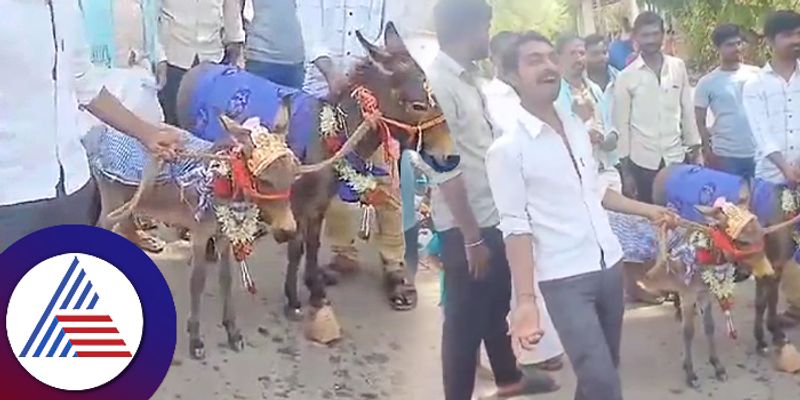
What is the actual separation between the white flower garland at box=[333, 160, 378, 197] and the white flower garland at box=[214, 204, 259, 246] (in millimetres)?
163

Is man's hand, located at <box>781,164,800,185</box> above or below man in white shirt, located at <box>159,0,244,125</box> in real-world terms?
below

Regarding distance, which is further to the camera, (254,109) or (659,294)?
(659,294)

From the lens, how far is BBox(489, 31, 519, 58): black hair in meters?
2.00

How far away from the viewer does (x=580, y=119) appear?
2064 mm

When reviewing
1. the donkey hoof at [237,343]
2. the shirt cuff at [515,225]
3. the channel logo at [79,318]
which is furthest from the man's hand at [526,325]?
the channel logo at [79,318]

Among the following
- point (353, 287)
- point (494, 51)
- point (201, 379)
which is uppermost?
point (494, 51)

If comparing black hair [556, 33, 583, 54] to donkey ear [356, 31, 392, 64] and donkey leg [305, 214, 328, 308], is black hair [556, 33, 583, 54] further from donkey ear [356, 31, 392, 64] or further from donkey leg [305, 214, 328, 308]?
donkey leg [305, 214, 328, 308]

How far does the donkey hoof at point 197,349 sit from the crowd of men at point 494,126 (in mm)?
190

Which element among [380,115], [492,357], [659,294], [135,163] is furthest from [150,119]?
[659,294]

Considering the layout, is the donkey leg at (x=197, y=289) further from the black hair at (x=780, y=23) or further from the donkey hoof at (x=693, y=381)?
the black hair at (x=780, y=23)

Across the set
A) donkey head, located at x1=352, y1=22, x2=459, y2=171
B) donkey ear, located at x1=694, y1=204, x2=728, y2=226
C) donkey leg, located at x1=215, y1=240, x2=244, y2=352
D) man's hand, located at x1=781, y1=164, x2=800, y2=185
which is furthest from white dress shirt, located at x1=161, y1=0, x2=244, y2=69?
man's hand, located at x1=781, y1=164, x2=800, y2=185

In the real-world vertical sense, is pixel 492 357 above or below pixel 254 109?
below

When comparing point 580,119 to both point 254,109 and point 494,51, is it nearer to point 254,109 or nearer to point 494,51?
point 494,51

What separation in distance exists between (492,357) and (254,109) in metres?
0.63
